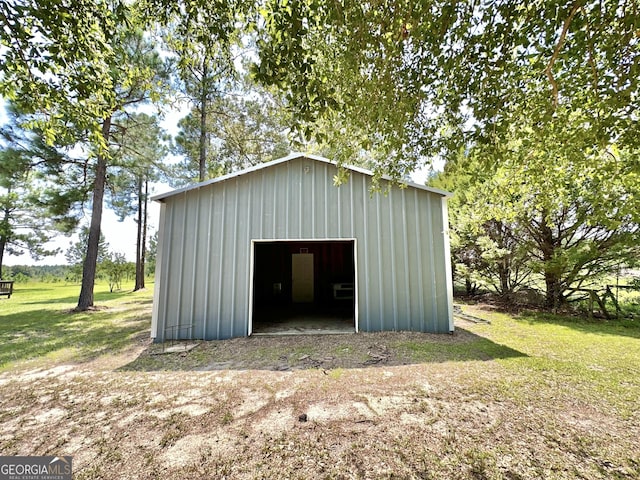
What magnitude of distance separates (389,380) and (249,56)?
6.53 meters

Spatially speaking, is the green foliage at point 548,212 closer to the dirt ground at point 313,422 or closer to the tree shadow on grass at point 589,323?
the tree shadow on grass at point 589,323

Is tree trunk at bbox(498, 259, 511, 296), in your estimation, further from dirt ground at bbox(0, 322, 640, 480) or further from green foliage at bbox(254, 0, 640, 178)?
green foliage at bbox(254, 0, 640, 178)

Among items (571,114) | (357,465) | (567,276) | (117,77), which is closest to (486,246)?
(567,276)

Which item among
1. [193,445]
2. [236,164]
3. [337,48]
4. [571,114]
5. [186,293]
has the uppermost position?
[236,164]

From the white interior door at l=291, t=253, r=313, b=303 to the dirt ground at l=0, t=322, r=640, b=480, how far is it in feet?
21.5

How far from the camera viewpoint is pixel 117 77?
3574 mm

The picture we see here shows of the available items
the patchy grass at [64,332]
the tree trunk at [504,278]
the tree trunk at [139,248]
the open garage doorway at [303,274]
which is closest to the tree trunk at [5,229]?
the tree trunk at [139,248]

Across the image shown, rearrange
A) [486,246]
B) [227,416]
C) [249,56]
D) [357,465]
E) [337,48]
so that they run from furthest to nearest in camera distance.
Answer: [486,246] < [249,56] < [337,48] < [227,416] < [357,465]

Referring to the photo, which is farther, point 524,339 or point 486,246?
point 486,246

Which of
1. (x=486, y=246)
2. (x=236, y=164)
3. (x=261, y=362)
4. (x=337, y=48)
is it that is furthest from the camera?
(x=236, y=164)

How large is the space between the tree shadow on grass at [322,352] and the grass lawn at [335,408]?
37 millimetres

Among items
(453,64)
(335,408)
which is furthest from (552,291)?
(335,408)

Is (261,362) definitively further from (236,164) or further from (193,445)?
(236,164)

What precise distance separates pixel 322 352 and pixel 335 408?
1.74 m
